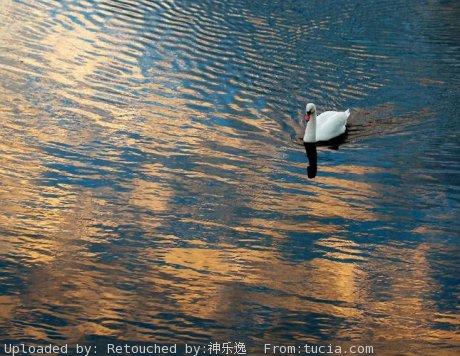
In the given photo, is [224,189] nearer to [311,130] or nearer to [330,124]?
[311,130]

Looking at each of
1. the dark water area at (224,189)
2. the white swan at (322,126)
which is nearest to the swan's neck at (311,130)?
the white swan at (322,126)

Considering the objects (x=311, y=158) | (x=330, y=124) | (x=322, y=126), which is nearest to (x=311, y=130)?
(x=322, y=126)

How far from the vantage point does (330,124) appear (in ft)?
50.9

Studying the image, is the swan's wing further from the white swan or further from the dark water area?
the dark water area

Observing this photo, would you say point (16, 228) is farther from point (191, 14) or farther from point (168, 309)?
point (191, 14)

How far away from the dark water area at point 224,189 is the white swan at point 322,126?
0.93 ft

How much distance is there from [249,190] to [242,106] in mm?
3906

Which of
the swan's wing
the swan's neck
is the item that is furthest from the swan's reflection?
the swan's wing

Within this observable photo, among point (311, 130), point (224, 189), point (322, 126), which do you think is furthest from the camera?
point (322, 126)

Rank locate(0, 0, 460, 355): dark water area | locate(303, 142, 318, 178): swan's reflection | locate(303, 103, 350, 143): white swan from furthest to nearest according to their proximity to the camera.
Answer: locate(303, 103, 350, 143): white swan → locate(303, 142, 318, 178): swan's reflection → locate(0, 0, 460, 355): dark water area

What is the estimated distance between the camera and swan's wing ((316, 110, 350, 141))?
15.4 m

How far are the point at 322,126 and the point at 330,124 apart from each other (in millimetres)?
130

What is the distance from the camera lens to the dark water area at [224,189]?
1004 cm

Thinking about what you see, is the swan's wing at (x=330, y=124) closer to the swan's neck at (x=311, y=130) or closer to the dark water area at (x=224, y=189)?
the swan's neck at (x=311, y=130)
